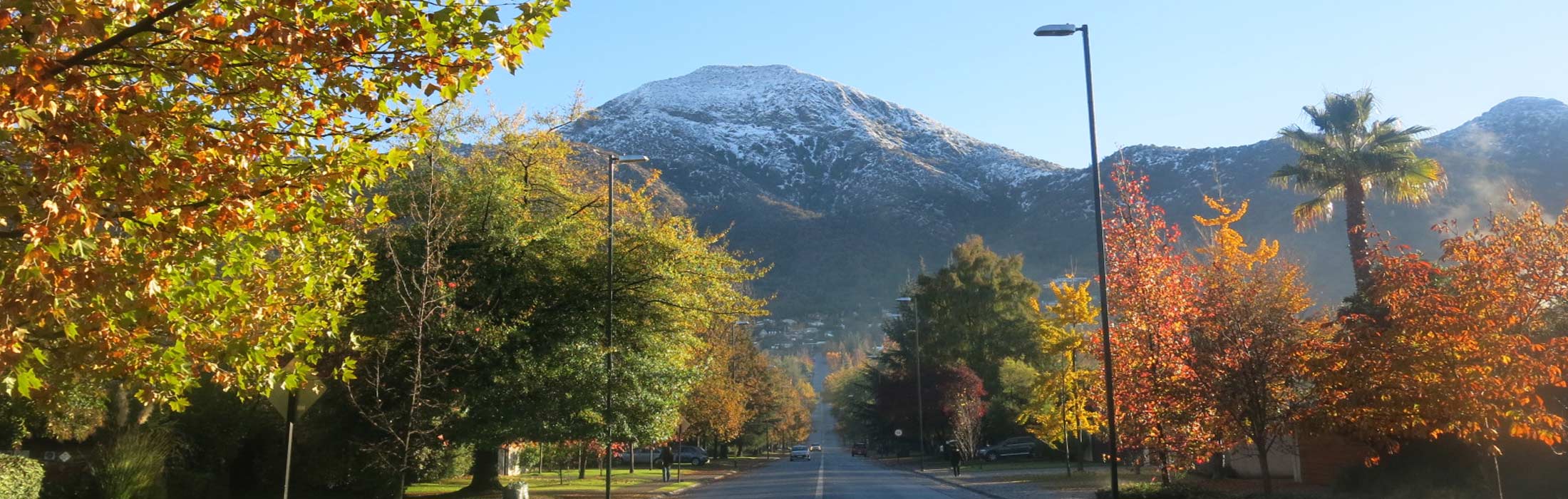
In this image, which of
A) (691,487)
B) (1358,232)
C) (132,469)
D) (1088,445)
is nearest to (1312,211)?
(1358,232)

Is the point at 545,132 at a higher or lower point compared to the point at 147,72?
higher

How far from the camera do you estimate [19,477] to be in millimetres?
18453

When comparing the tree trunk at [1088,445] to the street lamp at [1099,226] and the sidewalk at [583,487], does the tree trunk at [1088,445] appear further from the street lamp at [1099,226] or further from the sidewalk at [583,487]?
the street lamp at [1099,226]

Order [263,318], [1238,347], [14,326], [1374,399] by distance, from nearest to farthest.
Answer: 1. [14,326]
2. [263,318]
3. [1374,399]
4. [1238,347]

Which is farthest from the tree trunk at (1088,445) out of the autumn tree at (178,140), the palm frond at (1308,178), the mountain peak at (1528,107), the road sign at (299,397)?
the mountain peak at (1528,107)

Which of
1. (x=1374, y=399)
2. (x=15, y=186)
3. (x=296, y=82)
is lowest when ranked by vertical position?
(x=1374, y=399)

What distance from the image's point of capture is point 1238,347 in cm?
1811

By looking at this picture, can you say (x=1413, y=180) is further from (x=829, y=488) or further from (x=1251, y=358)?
(x=829, y=488)

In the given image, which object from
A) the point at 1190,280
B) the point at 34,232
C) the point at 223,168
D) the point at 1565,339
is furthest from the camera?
the point at 1190,280

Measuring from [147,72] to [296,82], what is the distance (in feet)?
4.10

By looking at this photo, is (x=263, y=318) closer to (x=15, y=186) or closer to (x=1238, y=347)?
(x=15, y=186)

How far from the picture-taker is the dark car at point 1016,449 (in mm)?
60750

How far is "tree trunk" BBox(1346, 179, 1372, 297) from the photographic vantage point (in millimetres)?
23891

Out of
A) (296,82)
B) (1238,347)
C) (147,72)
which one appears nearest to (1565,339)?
(1238,347)
